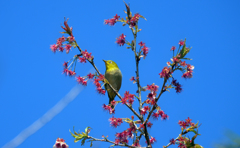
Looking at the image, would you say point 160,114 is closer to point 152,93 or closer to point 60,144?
point 152,93

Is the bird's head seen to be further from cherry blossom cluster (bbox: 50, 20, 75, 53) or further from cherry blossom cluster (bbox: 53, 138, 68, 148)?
cherry blossom cluster (bbox: 53, 138, 68, 148)

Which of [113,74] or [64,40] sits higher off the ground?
[113,74]

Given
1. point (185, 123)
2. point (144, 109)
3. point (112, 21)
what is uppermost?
point (112, 21)

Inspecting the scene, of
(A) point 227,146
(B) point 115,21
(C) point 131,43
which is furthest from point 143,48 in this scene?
(A) point 227,146

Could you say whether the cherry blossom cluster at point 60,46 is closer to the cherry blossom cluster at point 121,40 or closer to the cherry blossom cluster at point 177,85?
the cherry blossom cluster at point 121,40

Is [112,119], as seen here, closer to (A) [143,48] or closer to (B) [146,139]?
(B) [146,139]

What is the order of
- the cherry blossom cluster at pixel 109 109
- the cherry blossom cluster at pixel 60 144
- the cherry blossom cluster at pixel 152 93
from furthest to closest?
the cherry blossom cluster at pixel 109 109 < the cherry blossom cluster at pixel 152 93 < the cherry blossom cluster at pixel 60 144

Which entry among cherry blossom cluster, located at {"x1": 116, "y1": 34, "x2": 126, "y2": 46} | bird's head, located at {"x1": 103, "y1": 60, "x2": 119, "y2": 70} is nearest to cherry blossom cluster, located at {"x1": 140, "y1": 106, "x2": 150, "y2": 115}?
cherry blossom cluster, located at {"x1": 116, "y1": 34, "x2": 126, "y2": 46}

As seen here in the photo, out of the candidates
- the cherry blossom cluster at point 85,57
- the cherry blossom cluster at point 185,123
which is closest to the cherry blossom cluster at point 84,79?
the cherry blossom cluster at point 85,57

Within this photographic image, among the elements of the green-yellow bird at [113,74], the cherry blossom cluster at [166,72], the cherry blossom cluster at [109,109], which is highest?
the green-yellow bird at [113,74]

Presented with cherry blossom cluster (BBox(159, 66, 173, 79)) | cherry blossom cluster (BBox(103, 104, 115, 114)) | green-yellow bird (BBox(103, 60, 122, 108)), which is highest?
green-yellow bird (BBox(103, 60, 122, 108))

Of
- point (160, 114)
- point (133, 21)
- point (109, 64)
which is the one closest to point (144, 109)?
point (160, 114)

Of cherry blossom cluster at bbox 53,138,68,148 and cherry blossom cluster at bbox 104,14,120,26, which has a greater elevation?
cherry blossom cluster at bbox 104,14,120,26

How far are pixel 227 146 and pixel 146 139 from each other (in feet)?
5.62
